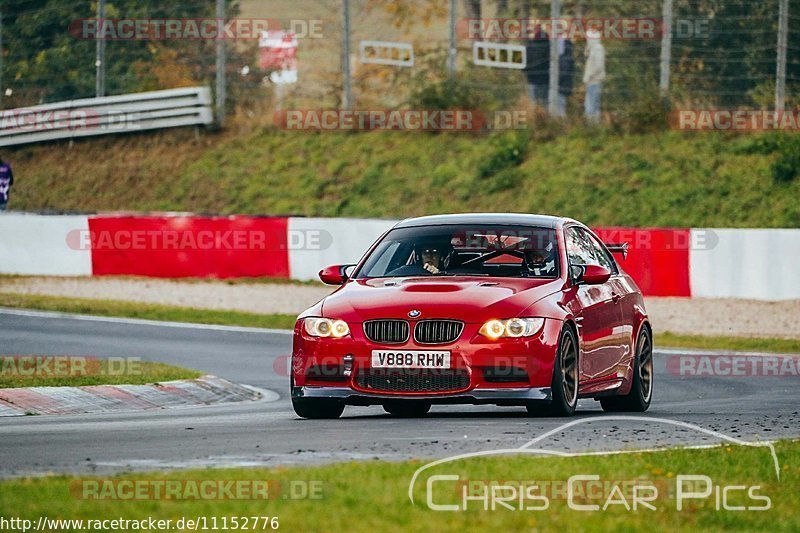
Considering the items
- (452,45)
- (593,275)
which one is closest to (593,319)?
(593,275)

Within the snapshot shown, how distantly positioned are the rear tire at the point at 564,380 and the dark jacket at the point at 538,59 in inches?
858

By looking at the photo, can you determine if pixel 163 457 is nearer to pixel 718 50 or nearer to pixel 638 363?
pixel 638 363

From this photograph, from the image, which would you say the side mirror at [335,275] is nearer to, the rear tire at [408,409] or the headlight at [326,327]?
the headlight at [326,327]

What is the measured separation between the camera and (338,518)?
6.39 m

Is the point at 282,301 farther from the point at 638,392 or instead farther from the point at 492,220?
the point at 492,220

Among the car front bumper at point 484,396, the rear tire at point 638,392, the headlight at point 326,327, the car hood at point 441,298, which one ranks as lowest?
the rear tire at point 638,392

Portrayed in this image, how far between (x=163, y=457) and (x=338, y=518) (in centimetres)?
262

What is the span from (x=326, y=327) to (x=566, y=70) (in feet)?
73.8

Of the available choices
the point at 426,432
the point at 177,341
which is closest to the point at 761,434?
the point at 426,432

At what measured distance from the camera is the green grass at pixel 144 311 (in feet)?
78.8

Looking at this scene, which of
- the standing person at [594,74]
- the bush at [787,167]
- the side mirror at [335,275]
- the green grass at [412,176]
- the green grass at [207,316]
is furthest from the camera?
the standing person at [594,74]

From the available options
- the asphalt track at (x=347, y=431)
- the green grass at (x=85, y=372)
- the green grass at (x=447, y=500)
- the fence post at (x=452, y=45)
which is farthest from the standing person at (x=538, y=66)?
the green grass at (x=447, y=500)

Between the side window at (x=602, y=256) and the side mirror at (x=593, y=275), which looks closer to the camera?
the side mirror at (x=593, y=275)

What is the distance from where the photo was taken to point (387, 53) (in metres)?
36.6
